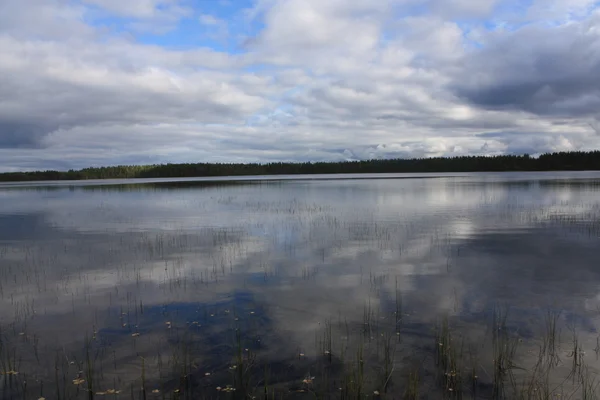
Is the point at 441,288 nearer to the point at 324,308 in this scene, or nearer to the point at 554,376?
the point at 324,308

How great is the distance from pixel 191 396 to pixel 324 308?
6.10 metres

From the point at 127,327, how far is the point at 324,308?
6.11 metres

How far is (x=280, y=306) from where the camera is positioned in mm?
14297

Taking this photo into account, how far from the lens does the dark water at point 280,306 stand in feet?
31.4

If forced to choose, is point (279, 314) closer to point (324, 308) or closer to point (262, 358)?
point (324, 308)

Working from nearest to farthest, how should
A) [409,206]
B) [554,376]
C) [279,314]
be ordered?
[554,376] < [279,314] < [409,206]

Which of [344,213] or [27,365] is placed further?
[344,213]

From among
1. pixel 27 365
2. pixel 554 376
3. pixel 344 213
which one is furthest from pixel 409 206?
pixel 27 365

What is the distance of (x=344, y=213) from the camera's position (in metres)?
42.1

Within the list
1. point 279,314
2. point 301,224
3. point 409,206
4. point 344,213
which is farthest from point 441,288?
point 409,206

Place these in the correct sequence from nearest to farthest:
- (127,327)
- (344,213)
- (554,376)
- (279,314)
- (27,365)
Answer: (554,376) < (27,365) < (127,327) < (279,314) < (344,213)

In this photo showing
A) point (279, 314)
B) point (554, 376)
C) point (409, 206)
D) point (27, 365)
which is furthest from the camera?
point (409, 206)

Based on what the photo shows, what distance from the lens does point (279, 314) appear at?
1352cm

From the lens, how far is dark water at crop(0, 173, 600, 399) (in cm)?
959
